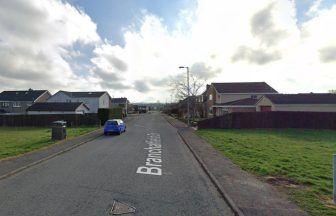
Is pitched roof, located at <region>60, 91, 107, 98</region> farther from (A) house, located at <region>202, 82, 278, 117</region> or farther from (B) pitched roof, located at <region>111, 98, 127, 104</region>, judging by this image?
(B) pitched roof, located at <region>111, 98, 127, 104</region>

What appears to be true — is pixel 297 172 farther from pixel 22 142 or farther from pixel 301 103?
pixel 301 103

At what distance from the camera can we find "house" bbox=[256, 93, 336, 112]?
3475 cm

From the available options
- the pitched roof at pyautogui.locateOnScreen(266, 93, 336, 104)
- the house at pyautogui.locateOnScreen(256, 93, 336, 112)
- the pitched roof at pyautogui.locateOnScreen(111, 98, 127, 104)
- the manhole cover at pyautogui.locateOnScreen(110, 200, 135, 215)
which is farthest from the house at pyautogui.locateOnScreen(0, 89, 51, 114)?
the manhole cover at pyautogui.locateOnScreen(110, 200, 135, 215)

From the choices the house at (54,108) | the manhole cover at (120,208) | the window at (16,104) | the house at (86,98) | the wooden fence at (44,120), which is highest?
the house at (86,98)

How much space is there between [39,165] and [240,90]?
144 ft

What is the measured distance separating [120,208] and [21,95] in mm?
75438

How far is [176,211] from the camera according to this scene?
6.08 metres

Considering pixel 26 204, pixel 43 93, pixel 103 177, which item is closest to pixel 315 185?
pixel 103 177

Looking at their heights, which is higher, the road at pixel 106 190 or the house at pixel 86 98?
the house at pixel 86 98

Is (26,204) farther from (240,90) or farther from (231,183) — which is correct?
(240,90)

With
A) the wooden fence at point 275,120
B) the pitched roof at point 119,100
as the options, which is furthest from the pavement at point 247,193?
the pitched roof at point 119,100

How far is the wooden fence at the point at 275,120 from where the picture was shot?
2892 centimetres

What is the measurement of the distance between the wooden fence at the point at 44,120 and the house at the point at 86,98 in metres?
27.3

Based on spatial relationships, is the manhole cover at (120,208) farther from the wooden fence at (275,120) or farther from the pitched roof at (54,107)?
the pitched roof at (54,107)
